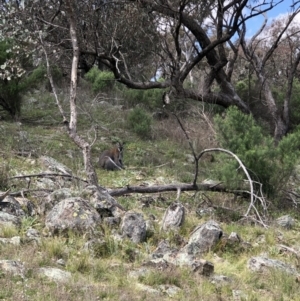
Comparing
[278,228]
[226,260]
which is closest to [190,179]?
[278,228]

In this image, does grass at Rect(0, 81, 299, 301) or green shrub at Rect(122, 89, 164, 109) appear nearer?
grass at Rect(0, 81, 299, 301)

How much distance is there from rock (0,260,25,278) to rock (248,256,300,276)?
7.31 ft

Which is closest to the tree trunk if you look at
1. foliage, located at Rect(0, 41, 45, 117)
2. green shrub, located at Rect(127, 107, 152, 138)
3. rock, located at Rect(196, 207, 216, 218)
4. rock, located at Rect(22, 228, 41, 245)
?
rock, located at Rect(196, 207, 216, 218)

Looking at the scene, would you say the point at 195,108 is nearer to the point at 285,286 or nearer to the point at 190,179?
the point at 190,179

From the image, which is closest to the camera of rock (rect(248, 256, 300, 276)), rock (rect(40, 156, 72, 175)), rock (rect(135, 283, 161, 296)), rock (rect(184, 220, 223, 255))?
rock (rect(135, 283, 161, 296))

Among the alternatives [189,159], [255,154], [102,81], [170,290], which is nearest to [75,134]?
[255,154]

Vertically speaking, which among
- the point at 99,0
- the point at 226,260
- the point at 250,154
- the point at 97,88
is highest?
the point at 99,0

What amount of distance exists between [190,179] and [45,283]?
242 inches

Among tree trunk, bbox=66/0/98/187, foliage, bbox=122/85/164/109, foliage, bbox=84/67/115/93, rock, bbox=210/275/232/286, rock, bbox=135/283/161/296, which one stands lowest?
rock, bbox=135/283/161/296

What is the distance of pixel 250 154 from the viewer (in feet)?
26.5

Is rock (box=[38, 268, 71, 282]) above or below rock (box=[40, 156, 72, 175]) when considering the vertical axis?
below

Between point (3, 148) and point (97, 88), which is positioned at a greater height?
point (97, 88)

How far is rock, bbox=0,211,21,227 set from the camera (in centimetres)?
493

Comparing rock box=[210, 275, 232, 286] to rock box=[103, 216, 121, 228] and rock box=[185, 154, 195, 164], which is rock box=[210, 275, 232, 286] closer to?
rock box=[103, 216, 121, 228]
